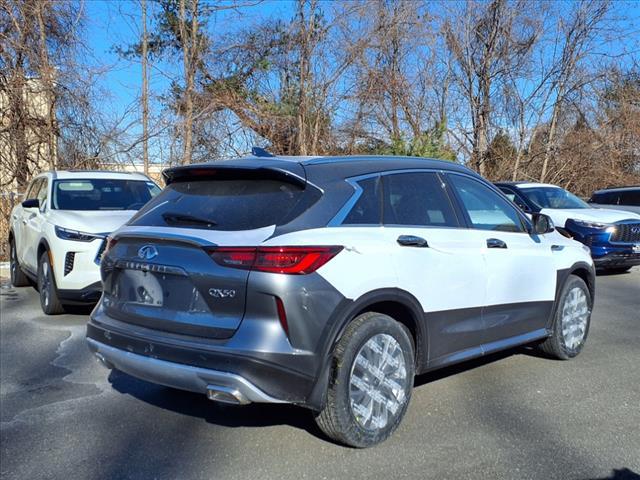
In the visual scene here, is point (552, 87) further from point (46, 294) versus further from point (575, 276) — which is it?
point (46, 294)

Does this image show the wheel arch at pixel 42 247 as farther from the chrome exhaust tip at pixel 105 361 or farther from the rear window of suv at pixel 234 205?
the rear window of suv at pixel 234 205

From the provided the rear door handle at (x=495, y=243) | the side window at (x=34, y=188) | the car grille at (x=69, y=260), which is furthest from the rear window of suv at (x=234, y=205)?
the side window at (x=34, y=188)

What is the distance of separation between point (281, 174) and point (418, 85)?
16893 mm

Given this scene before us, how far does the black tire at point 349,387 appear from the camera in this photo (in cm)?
363

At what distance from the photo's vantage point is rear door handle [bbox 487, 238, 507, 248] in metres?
4.80

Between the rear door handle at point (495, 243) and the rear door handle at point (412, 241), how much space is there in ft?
2.67

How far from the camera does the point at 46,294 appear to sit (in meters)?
7.62

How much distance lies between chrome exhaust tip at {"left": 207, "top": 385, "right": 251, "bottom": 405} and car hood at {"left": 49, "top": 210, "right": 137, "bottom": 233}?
14.0 feet

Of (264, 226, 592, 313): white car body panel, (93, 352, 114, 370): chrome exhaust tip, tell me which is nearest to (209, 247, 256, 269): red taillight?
(264, 226, 592, 313): white car body panel

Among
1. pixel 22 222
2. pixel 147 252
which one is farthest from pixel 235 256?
pixel 22 222

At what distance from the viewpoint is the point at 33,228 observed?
8.23 m

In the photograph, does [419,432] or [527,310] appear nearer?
[419,432]

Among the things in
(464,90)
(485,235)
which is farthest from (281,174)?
(464,90)

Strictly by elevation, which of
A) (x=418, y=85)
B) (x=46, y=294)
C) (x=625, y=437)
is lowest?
(x=625, y=437)
